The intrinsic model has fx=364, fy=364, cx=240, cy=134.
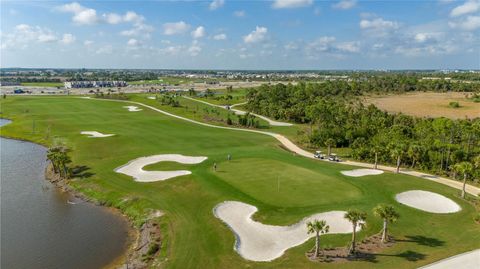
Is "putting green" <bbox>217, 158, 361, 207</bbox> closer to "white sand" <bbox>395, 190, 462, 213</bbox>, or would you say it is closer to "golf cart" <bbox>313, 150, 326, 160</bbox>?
"white sand" <bbox>395, 190, 462, 213</bbox>

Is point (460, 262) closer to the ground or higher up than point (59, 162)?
closer to the ground

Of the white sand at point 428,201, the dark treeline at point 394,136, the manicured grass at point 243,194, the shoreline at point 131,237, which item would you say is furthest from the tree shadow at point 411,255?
the dark treeline at point 394,136

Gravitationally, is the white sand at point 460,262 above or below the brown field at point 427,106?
below

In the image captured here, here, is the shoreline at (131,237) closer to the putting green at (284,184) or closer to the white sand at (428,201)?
the putting green at (284,184)

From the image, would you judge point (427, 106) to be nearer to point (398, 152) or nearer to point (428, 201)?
point (398, 152)

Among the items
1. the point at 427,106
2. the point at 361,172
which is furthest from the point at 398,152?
the point at 427,106

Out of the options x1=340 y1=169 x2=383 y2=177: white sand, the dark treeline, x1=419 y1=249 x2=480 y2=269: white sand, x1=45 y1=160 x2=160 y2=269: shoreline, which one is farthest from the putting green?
the dark treeline
